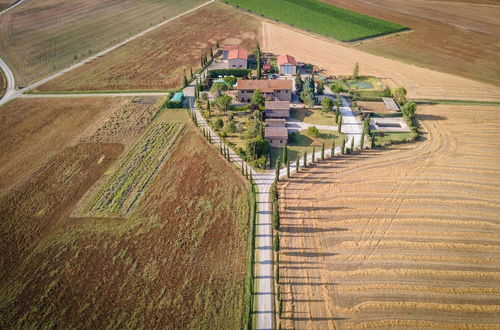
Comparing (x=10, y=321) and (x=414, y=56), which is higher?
(x=414, y=56)

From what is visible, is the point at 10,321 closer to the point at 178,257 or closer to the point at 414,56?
the point at 178,257

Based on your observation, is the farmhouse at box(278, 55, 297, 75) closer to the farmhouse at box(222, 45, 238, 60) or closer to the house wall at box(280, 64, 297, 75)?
the house wall at box(280, 64, 297, 75)

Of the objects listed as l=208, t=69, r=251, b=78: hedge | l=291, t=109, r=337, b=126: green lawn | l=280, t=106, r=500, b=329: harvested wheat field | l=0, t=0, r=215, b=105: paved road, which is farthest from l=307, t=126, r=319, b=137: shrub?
l=0, t=0, r=215, b=105: paved road

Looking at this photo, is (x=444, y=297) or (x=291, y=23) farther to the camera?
(x=291, y=23)

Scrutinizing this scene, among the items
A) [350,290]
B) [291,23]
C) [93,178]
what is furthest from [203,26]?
[350,290]

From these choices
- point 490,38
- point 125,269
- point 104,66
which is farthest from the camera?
point 490,38

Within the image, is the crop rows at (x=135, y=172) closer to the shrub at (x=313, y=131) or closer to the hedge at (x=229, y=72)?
the shrub at (x=313, y=131)

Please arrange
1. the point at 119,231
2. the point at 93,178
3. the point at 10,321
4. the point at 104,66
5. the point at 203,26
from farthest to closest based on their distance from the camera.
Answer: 1. the point at 203,26
2. the point at 104,66
3. the point at 93,178
4. the point at 119,231
5. the point at 10,321
